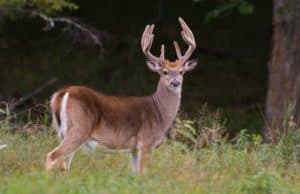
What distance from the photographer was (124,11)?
78.4ft

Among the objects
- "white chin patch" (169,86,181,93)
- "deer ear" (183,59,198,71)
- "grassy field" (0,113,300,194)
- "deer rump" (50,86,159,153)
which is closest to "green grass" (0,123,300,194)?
"grassy field" (0,113,300,194)

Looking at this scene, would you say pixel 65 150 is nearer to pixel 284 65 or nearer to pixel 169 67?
pixel 169 67

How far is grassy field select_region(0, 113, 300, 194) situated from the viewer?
29.1 feet

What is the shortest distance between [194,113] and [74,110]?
876cm

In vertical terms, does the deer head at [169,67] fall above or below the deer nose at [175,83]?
above

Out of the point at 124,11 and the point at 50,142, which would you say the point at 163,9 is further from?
the point at 50,142

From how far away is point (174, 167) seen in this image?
1034 centimetres

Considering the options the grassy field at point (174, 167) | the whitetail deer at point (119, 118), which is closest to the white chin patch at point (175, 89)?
→ the whitetail deer at point (119, 118)

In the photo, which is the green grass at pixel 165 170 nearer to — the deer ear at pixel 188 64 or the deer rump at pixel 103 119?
the deer rump at pixel 103 119

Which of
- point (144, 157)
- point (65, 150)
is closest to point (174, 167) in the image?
point (144, 157)

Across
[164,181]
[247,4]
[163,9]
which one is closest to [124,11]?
[163,9]

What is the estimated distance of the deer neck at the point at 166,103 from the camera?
36.8ft

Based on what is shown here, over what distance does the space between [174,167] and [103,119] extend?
798mm

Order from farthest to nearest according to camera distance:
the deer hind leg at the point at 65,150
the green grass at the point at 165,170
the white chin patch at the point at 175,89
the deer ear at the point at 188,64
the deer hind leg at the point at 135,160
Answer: the deer ear at the point at 188,64
the white chin patch at the point at 175,89
the deer hind leg at the point at 135,160
the deer hind leg at the point at 65,150
the green grass at the point at 165,170
